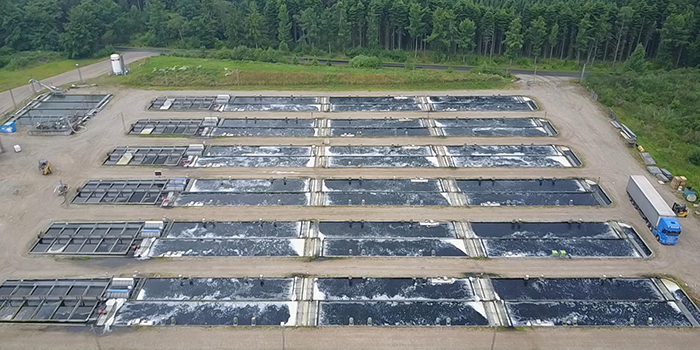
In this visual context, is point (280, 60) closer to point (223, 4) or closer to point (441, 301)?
point (223, 4)

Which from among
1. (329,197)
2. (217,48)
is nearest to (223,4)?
(217,48)

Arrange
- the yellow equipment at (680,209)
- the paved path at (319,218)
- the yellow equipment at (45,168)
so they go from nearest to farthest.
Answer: the paved path at (319,218) → the yellow equipment at (680,209) → the yellow equipment at (45,168)

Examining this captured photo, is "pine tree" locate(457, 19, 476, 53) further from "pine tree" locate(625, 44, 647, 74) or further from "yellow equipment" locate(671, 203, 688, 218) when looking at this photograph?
"yellow equipment" locate(671, 203, 688, 218)

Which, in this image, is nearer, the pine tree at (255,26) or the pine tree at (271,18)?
the pine tree at (255,26)

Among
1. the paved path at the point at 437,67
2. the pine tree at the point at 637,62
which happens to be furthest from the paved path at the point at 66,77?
the pine tree at the point at 637,62

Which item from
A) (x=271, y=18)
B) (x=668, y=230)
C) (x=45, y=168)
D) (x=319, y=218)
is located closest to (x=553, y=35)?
(x=271, y=18)

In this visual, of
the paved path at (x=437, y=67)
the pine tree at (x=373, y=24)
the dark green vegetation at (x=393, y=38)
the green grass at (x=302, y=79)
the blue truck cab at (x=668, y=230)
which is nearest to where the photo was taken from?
the blue truck cab at (x=668, y=230)

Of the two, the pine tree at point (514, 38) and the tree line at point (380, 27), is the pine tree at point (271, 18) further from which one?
the pine tree at point (514, 38)
